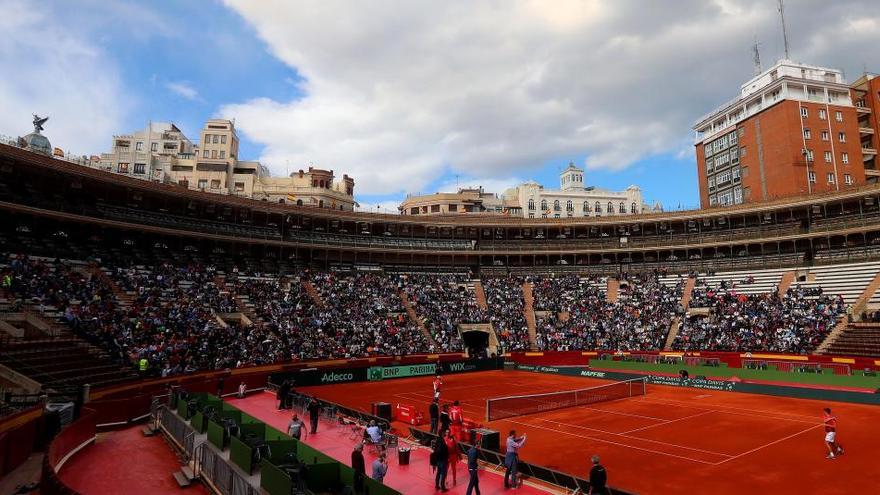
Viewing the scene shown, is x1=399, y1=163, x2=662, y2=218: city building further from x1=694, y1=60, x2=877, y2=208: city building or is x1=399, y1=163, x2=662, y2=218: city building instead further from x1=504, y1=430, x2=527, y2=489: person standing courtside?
x1=504, y1=430, x2=527, y2=489: person standing courtside

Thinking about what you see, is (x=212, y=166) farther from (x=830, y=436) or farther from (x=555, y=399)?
(x=830, y=436)

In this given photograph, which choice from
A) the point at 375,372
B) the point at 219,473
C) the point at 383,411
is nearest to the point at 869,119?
the point at 375,372

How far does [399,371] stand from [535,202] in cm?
6989

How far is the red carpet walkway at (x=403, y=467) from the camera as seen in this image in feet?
54.3

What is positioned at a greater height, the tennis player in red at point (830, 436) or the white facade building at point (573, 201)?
the white facade building at point (573, 201)

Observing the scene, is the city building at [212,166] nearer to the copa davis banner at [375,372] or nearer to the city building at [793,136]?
the copa davis banner at [375,372]

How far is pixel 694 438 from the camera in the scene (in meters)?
23.6

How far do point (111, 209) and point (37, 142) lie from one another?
21050 mm

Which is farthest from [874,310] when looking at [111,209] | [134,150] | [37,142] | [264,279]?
[134,150]

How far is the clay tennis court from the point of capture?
1772cm

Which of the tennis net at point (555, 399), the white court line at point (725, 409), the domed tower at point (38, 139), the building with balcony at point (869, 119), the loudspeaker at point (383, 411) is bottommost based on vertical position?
the white court line at point (725, 409)

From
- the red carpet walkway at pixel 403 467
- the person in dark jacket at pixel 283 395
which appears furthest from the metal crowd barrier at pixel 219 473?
the person in dark jacket at pixel 283 395

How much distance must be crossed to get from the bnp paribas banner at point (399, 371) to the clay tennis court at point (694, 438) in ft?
16.3

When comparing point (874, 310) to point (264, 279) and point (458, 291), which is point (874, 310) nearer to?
point (458, 291)
